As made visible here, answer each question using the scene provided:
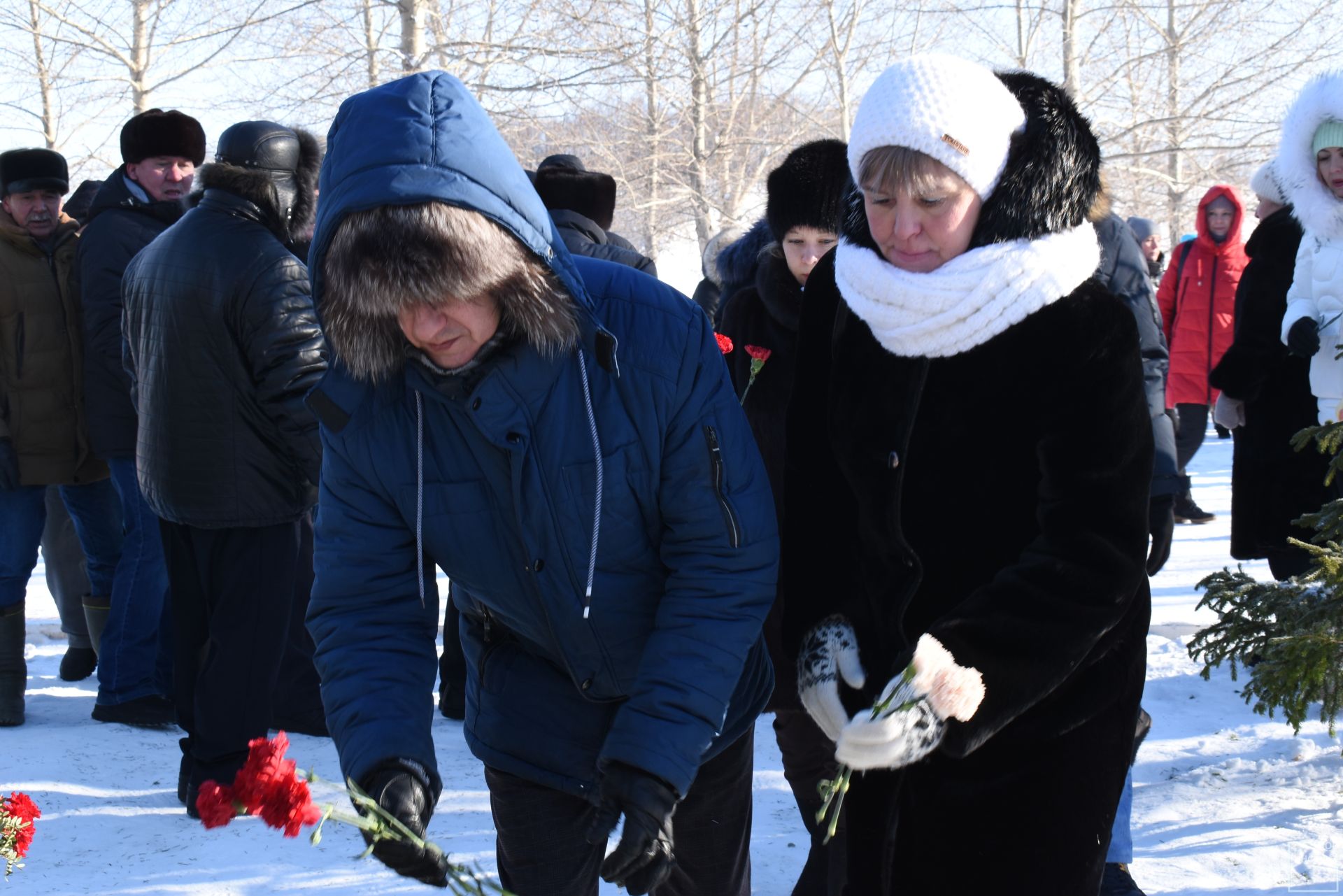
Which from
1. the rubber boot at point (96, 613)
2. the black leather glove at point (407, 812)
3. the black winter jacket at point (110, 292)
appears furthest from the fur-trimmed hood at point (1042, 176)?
the rubber boot at point (96, 613)

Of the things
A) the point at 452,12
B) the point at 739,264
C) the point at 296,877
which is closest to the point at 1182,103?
the point at 452,12

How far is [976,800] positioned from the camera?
1.97 metres

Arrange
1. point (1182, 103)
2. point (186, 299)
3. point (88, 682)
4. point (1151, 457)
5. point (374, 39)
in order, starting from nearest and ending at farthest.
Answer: point (1151, 457), point (186, 299), point (88, 682), point (374, 39), point (1182, 103)

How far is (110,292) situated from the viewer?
4.71 metres

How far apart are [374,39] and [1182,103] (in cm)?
1203

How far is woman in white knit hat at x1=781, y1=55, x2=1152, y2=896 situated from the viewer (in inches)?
72.2

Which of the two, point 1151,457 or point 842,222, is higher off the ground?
point 842,222

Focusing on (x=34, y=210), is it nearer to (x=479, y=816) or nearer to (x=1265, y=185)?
(x=479, y=816)

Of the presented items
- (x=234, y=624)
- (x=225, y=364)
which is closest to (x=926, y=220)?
(x=225, y=364)

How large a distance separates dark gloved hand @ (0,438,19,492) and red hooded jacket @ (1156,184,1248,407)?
6.40 metres

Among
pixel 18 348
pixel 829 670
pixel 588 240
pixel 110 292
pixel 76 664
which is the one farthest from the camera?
pixel 76 664

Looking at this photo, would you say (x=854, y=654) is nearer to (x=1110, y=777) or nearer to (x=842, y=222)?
(x=1110, y=777)

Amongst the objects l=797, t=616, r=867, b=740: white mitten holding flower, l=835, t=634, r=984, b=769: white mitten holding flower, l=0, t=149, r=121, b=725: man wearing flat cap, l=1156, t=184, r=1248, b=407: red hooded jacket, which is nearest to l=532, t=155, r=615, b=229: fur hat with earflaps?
l=0, t=149, r=121, b=725: man wearing flat cap

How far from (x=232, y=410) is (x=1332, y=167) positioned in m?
3.71
